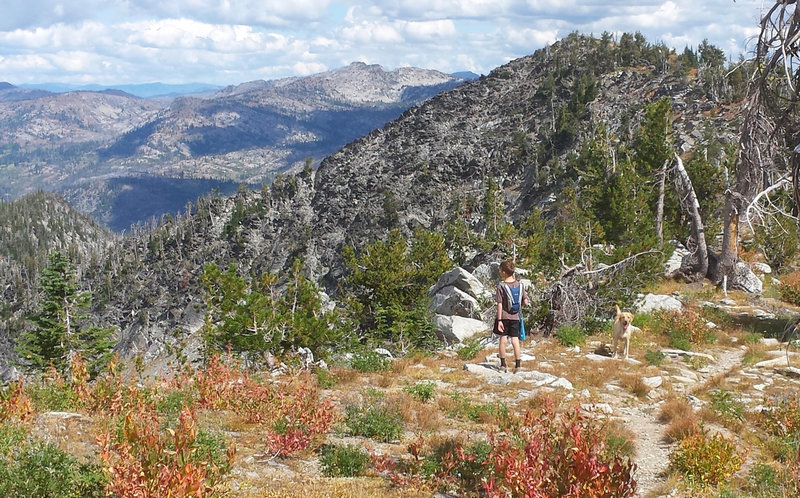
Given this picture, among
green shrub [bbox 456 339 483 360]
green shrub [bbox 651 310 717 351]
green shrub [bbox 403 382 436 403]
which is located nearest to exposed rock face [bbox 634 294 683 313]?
green shrub [bbox 651 310 717 351]

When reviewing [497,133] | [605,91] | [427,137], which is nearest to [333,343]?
[605,91]

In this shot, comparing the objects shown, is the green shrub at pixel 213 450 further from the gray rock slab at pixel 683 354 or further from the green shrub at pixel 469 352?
the gray rock slab at pixel 683 354

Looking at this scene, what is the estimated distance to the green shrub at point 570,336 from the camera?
14891mm

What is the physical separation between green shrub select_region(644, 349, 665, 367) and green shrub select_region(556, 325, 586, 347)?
2.02 m

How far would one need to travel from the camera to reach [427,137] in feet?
500

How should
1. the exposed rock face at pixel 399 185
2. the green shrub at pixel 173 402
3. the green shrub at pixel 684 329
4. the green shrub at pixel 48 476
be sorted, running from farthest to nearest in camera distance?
the exposed rock face at pixel 399 185
the green shrub at pixel 684 329
the green shrub at pixel 173 402
the green shrub at pixel 48 476

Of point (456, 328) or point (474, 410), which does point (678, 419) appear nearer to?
point (474, 410)

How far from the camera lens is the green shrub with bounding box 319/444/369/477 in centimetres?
693

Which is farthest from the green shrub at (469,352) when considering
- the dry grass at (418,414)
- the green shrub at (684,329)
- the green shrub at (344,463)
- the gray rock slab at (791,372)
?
the green shrub at (344,463)

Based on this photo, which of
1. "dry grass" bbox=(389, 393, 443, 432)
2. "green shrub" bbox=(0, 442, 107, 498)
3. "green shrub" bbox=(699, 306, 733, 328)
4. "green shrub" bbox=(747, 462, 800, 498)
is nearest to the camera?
"green shrub" bbox=(0, 442, 107, 498)

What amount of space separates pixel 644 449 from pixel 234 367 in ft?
24.9

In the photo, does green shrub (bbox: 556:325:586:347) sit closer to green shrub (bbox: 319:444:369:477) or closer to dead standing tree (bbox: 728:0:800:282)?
dead standing tree (bbox: 728:0:800:282)

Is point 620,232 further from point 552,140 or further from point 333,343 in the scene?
point 552,140

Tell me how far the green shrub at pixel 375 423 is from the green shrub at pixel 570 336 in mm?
7350
